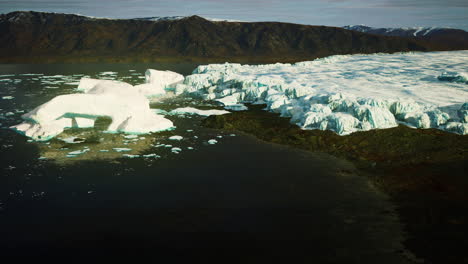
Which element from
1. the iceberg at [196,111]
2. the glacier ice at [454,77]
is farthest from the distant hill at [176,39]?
the iceberg at [196,111]

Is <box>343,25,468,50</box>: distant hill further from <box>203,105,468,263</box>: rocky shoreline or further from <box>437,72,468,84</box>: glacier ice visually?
<box>203,105,468,263</box>: rocky shoreline

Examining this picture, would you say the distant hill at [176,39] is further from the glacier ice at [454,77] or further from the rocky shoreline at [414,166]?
the rocky shoreline at [414,166]

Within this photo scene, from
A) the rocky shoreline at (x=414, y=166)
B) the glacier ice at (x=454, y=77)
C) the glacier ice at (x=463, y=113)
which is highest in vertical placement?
the glacier ice at (x=454, y=77)

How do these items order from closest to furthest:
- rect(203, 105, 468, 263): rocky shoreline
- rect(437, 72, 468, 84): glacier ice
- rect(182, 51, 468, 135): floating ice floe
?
rect(203, 105, 468, 263): rocky shoreline → rect(182, 51, 468, 135): floating ice floe → rect(437, 72, 468, 84): glacier ice

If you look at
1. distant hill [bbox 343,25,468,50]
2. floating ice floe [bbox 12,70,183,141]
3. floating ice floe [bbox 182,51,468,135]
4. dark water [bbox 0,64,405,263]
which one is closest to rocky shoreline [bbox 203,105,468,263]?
dark water [bbox 0,64,405,263]

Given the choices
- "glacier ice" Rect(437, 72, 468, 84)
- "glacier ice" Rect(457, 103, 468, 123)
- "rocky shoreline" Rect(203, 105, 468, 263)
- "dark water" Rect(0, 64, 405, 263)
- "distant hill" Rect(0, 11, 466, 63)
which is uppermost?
"distant hill" Rect(0, 11, 466, 63)

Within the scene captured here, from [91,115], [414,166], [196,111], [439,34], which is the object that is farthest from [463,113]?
[439,34]

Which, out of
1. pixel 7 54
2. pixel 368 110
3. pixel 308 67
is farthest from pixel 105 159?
pixel 7 54
